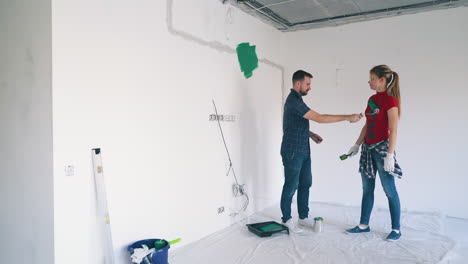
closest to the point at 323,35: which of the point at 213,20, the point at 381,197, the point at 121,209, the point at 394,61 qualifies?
the point at 394,61

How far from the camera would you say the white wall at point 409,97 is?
11.2 feet

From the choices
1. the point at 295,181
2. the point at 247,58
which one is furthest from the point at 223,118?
the point at 295,181

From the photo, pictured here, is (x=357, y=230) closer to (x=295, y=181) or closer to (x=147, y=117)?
(x=295, y=181)

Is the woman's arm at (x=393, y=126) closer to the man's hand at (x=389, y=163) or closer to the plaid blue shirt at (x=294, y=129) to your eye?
the man's hand at (x=389, y=163)

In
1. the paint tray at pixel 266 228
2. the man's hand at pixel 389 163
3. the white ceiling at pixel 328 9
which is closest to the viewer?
the man's hand at pixel 389 163

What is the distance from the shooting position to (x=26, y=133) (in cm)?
191

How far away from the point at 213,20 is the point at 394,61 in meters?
2.06

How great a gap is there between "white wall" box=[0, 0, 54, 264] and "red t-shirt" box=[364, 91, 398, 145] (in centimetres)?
239

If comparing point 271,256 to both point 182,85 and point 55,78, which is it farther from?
point 55,78

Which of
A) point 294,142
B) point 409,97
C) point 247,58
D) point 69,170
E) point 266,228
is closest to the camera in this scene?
point 69,170

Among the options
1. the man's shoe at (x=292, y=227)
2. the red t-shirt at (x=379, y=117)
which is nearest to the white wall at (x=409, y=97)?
the red t-shirt at (x=379, y=117)

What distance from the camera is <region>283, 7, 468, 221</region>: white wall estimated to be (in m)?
3.41

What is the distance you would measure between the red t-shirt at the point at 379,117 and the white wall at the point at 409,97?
38.7 inches

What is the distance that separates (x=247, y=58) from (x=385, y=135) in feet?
4.98
